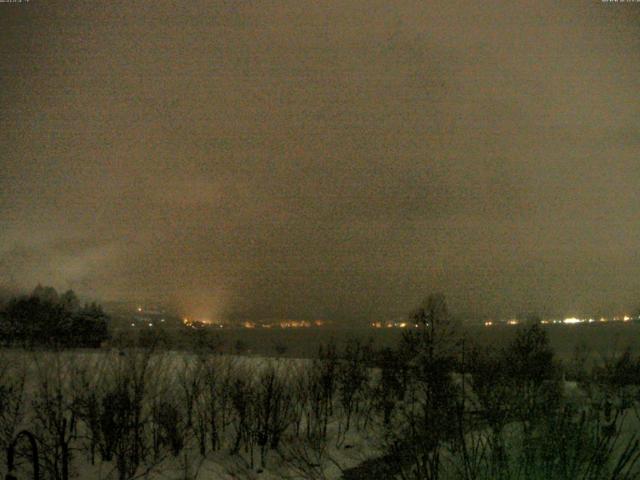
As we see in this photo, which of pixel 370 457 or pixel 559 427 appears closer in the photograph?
pixel 559 427

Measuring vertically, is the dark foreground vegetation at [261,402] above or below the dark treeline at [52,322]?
below

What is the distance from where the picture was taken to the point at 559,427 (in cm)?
648

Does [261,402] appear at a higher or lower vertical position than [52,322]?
lower

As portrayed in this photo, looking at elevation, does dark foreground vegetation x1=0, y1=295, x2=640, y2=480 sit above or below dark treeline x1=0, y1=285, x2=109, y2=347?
below

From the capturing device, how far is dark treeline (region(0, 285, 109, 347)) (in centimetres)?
3159

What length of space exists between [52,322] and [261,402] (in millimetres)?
20394

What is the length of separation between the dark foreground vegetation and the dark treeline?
619 cm

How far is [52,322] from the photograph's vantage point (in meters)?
37.8

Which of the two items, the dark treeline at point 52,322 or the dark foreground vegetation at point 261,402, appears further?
the dark treeline at point 52,322

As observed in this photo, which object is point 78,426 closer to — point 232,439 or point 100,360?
point 100,360

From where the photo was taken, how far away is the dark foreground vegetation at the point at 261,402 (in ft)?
56.5

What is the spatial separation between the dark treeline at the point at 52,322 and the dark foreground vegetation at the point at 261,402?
6.19 meters

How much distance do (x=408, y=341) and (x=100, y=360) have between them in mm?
14037

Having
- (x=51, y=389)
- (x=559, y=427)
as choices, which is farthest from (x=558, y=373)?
(x=559, y=427)
